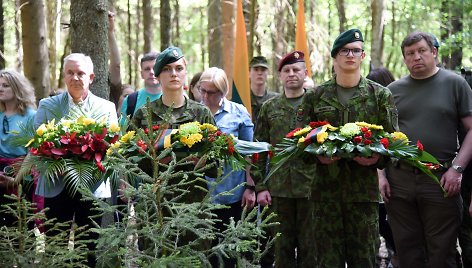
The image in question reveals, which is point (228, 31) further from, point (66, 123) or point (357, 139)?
point (357, 139)

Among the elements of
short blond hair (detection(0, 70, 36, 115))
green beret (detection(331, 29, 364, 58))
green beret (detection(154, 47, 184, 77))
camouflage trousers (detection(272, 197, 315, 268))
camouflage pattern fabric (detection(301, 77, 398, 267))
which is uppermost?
green beret (detection(331, 29, 364, 58))

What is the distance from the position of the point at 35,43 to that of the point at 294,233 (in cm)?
699

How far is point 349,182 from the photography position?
5.57 metres

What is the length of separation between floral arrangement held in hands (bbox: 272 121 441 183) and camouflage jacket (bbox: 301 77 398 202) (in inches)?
13.2

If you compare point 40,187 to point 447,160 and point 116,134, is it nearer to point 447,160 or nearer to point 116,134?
point 116,134

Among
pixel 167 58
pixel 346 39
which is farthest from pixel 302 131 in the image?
pixel 167 58

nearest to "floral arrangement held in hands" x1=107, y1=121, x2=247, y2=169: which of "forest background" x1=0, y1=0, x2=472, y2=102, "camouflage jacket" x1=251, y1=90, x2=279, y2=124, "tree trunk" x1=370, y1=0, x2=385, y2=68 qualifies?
"forest background" x1=0, y1=0, x2=472, y2=102

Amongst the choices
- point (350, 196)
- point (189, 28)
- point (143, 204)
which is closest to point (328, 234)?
point (350, 196)

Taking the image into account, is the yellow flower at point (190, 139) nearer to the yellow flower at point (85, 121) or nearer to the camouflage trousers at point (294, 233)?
the yellow flower at point (85, 121)

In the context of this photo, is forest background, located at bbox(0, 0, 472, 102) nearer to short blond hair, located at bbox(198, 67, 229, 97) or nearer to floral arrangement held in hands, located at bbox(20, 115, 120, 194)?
short blond hair, located at bbox(198, 67, 229, 97)

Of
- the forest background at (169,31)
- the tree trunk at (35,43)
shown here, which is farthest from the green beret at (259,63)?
the tree trunk at (35,43)

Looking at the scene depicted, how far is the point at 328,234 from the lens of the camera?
18.3 feet

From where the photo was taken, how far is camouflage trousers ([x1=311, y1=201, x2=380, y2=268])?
550 centimetres

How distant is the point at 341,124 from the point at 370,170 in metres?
0.44
